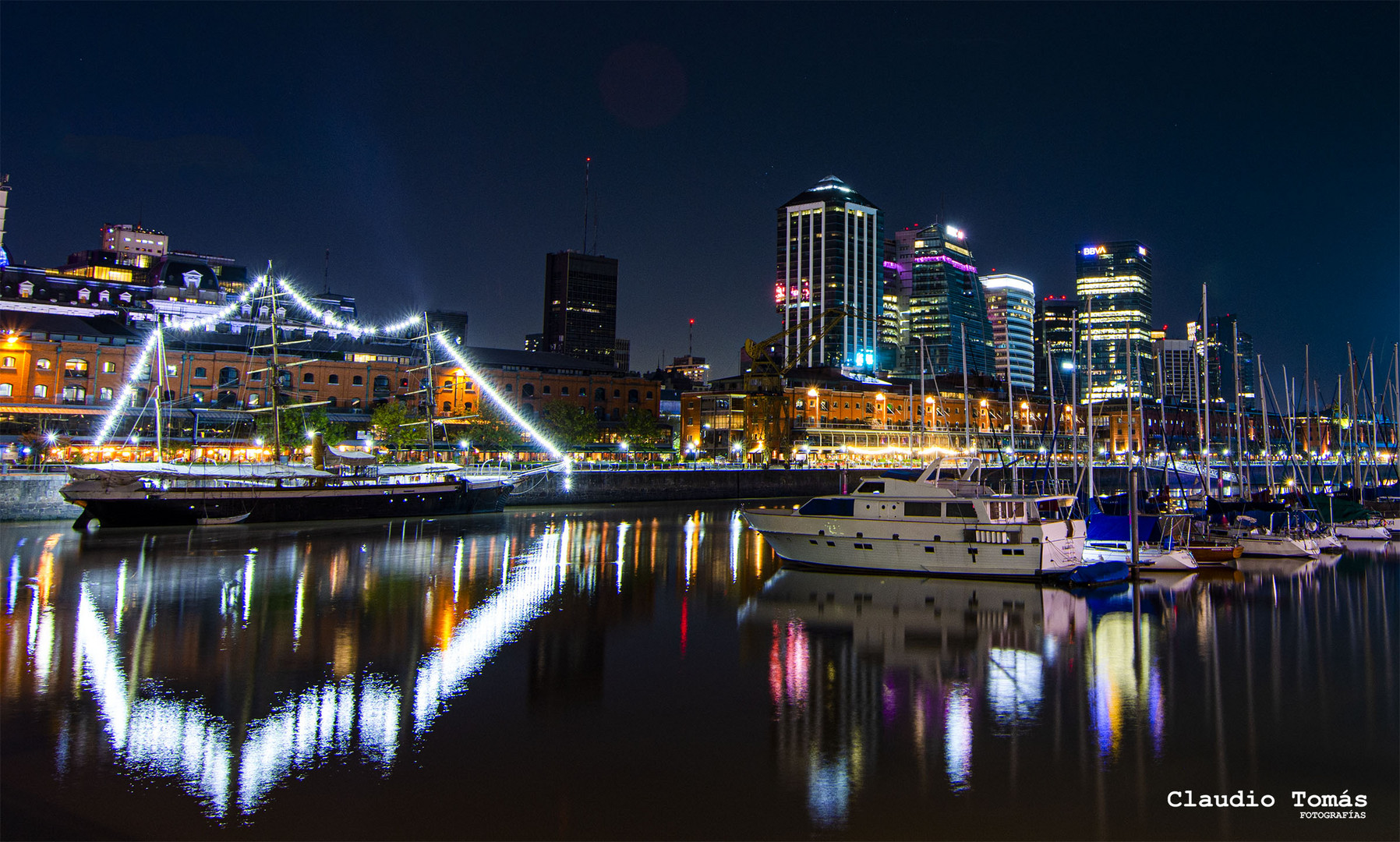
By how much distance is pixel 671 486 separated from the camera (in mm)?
90125

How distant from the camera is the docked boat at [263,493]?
53.3m

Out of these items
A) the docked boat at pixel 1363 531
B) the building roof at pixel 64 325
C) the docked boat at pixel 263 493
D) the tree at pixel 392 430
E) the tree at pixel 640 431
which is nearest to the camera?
the docked boat at pixel 1363 531

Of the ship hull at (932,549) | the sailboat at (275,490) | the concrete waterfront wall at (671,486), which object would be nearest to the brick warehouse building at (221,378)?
the sailboat at (275,490)

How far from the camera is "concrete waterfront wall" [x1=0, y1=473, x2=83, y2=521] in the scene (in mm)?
55344

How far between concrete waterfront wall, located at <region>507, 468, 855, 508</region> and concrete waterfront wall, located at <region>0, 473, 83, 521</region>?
3322cm

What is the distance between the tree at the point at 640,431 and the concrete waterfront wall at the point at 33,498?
65520 millimetres

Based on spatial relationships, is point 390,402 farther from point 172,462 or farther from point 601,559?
point 601,559

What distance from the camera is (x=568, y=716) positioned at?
58.0 ft

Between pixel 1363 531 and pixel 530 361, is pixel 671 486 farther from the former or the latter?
pixel 1363 531

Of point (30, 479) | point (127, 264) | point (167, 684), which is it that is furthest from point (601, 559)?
point (127, 264)

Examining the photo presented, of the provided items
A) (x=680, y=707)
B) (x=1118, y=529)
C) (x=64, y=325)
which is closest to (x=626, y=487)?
(x=1118, y=529)

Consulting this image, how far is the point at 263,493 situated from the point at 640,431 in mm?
59511

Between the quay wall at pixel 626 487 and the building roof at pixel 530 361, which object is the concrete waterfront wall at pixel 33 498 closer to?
the quay wall at pixel 626 487

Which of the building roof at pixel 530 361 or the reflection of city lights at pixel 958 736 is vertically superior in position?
A: the building roof at pixel 530 361
